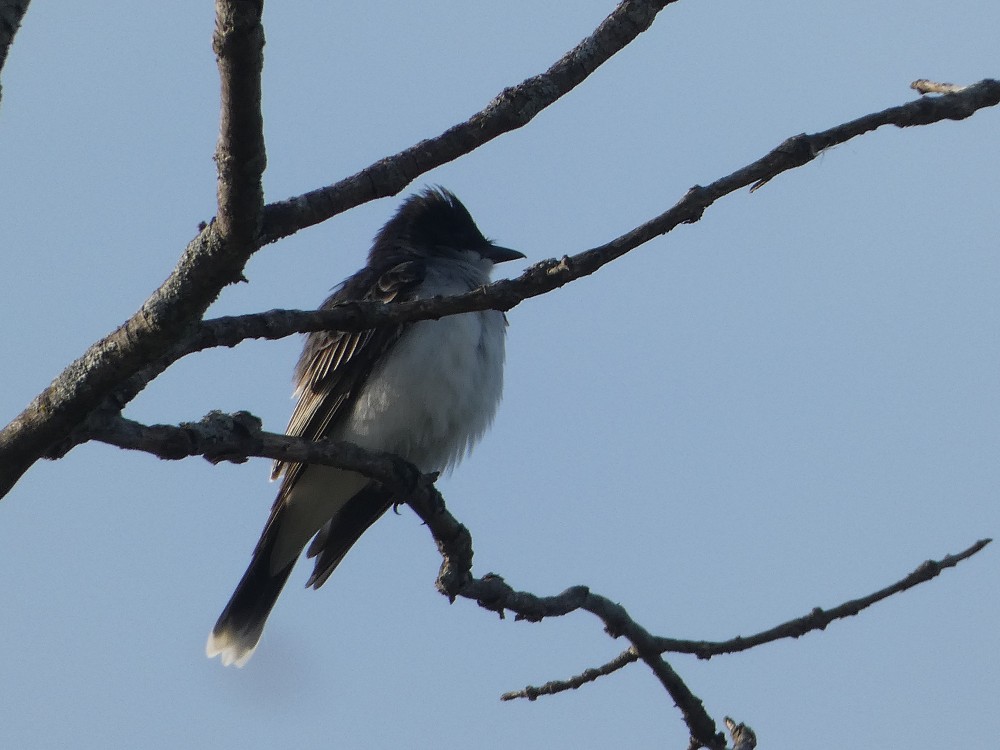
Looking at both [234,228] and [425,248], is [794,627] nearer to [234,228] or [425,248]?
[234,228]

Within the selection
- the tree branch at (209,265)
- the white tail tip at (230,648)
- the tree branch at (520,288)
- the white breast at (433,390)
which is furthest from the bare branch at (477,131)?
the white tail tip at (230,648)

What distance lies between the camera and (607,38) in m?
3.32

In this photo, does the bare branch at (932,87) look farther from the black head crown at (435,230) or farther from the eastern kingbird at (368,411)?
the black head crown at (435,230)

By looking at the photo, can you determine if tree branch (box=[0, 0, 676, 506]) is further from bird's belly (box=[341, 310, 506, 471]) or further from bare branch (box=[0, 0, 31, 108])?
bird's belly (box=[341, 310, 506, 471])

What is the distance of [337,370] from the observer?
6.46 meters

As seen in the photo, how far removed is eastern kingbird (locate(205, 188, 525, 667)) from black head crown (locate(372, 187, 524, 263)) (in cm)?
55

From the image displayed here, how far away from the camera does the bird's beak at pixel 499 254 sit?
7602mm

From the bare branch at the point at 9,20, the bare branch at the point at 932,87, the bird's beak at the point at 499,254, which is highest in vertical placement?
the bird's beak at the point at 499,254

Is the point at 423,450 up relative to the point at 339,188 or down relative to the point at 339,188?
up

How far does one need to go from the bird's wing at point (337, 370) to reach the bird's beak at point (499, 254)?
89 cm

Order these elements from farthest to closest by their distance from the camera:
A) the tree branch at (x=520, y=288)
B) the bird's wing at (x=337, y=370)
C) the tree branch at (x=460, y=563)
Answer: the bird's wing at (x=337, y=370) < the tree branch at (x=460, y=563) < the tree branch at (x=520, y=288)

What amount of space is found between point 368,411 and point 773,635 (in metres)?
2.83

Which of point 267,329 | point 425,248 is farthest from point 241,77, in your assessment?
point 425,248

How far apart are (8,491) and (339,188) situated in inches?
42.6
